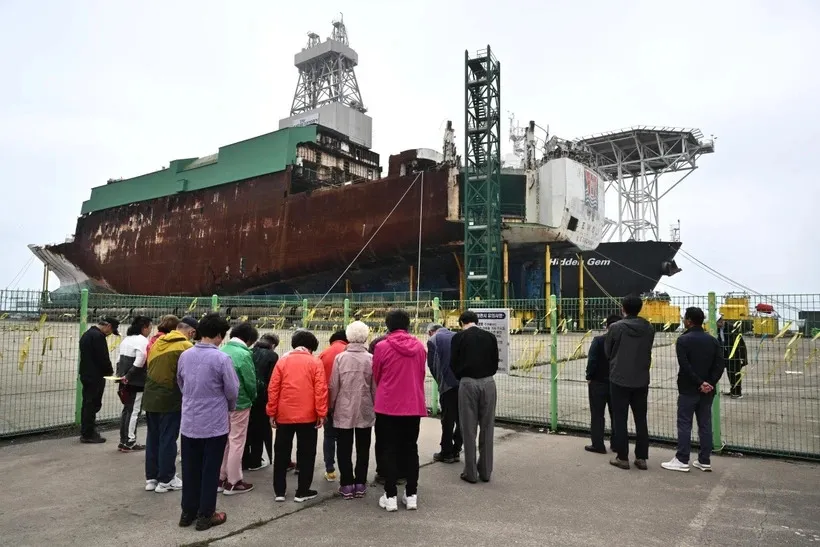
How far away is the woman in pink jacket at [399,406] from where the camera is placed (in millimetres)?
4062

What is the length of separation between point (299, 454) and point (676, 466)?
3.68 meters

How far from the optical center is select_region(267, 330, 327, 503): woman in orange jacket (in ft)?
13.6

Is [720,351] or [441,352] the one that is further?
[441,352]

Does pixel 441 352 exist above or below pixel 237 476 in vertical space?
above

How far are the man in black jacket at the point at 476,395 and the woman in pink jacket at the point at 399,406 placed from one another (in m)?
0.62

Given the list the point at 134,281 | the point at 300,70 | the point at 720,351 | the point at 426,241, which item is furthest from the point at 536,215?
the point at 300,70

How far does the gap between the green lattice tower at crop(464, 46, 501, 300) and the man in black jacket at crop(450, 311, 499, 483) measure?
21.3 m

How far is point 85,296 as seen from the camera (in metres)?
6.54

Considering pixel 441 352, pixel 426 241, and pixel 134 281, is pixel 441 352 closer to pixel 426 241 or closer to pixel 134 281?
pixel 426 241

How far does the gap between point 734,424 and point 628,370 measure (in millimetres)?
3372

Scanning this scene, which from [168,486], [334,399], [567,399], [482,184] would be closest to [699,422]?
[334,399]

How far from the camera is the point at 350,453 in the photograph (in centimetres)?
435

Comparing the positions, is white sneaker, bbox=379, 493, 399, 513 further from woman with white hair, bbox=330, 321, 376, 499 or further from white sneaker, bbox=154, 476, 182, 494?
white sneaker, bbox=154, 476, 182, 494

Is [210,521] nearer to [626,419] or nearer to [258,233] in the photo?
[626,419]
